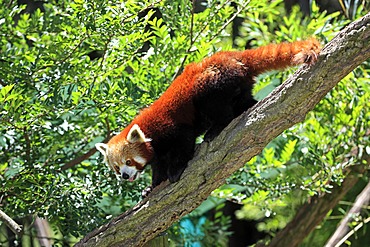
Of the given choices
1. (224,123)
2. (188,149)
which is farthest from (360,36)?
(188,149)

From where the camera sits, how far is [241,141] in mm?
2143

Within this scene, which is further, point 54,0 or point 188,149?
point 54,0

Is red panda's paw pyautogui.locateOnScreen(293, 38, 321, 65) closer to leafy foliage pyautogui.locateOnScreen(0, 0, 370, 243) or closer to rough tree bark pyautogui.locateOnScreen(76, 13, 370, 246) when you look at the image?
rough tree bark pyautogui.locateOnScreen(76, 13, 370, 246)

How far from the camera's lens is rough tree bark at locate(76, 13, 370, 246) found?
1.99m

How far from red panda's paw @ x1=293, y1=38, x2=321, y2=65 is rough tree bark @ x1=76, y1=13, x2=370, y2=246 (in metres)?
0.03

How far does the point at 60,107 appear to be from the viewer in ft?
8.20

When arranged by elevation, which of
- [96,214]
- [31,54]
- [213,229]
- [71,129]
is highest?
[31,54]

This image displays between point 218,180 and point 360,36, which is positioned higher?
point 360,36

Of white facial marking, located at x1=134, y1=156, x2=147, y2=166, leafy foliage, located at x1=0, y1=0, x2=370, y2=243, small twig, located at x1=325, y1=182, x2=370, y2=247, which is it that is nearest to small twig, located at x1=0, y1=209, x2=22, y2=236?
leafy foliage, located at x1=0, y1=0, x2=370, y2=243

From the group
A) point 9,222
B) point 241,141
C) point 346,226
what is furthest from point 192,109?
point 346,226

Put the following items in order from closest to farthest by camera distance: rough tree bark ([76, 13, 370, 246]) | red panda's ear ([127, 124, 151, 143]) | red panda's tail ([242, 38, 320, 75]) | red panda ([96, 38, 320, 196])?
rough tree bark ([76, 13, 370, 246]) < red panda's tail ([242, 38, 320, 75]) < red panda ([96, 38, 320, 196]) < red panda's ear ([127, 124, 151, 143])

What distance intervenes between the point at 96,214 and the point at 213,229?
1.30 meters

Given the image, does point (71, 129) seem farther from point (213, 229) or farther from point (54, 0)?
point (213, 229)

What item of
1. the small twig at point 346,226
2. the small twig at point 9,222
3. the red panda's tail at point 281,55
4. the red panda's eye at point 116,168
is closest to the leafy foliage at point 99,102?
the small twig at point 9,222
